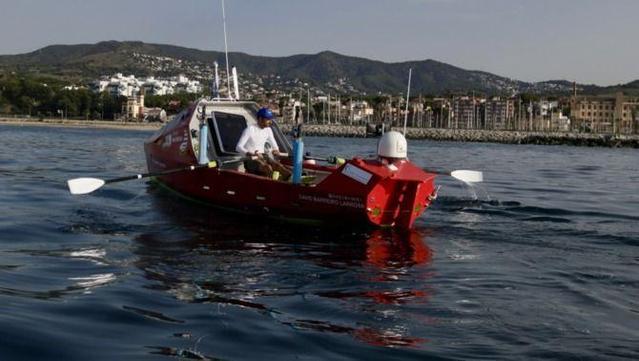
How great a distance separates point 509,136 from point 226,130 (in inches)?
5042

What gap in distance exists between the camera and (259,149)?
14.4m

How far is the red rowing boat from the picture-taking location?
38.0ft

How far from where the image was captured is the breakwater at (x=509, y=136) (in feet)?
390

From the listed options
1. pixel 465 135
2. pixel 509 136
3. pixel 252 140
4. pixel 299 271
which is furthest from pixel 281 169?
pixel 465 135

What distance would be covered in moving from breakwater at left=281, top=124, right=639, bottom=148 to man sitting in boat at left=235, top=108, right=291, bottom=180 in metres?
89.9

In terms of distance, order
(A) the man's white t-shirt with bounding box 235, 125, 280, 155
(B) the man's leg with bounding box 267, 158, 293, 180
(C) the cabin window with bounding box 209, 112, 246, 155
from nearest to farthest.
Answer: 1. (B) the man's leg with bounding box 267, 158, 293, 180
2. (A) the man's white t-shirt with bounding box 235, 125, 280, 155
3. (C) the cabin window with bounding box 209, 112, 246, 155

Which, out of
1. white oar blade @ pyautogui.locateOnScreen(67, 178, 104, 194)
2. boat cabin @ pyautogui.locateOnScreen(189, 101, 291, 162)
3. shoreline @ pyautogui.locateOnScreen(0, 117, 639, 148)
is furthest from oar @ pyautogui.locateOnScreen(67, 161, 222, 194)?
shoreline @ pyautogui.locateOnScreen(0, 117, 639, 148)

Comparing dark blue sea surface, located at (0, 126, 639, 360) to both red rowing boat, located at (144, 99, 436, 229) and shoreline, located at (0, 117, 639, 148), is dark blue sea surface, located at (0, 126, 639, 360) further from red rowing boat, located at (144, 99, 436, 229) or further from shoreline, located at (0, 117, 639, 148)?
shoreline, located at (0, 117, 639, 148)

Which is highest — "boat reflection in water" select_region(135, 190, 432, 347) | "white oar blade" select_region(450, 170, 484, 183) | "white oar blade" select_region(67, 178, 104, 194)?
"white oar blade" select_region(450, 170, 484, 183)

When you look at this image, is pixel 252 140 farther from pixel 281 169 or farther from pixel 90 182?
pixel 90 182

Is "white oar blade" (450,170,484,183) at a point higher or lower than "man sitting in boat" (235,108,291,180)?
lower

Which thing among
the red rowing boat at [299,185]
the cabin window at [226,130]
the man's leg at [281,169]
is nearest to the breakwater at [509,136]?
the cabin window at [226,130]

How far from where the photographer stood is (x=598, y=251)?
10.9 meters

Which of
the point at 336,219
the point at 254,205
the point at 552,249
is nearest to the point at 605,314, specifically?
the point at 552,249
